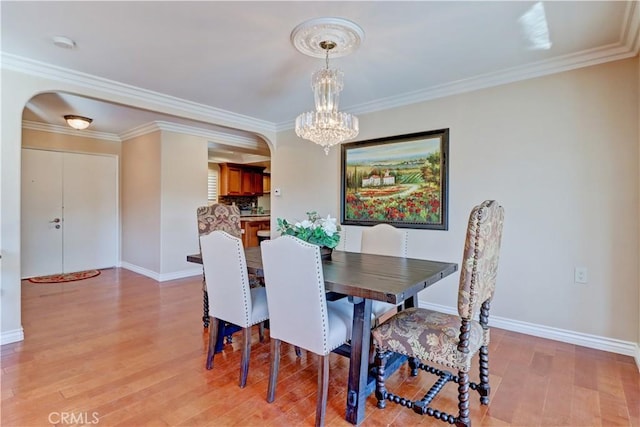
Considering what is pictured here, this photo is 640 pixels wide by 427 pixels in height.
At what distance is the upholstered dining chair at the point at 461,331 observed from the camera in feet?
5.31

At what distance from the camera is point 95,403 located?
196cm

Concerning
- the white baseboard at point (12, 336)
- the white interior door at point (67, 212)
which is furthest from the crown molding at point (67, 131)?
the white baseboard at point (12, 336)

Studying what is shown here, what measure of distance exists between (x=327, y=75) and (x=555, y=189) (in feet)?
7.07

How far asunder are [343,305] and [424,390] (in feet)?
2.38

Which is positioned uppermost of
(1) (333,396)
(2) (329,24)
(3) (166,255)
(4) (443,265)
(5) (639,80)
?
(2) (329,24)

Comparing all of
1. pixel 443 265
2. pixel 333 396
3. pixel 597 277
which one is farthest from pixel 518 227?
pixel 333 396

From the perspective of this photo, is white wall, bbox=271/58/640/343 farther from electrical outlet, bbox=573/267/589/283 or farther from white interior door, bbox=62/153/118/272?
white interior door, bbox=62/153/118/272

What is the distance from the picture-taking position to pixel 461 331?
5.43 feet

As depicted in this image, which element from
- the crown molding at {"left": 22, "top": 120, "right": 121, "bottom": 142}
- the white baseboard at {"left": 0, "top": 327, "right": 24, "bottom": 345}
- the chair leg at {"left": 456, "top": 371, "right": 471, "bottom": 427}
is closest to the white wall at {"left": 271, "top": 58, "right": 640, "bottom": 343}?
the chair leg at {"left": 456, "top": 371, "right": 471, "bottom": 427}

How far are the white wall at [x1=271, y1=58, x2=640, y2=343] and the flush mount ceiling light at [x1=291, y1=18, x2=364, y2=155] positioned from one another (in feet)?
4.47

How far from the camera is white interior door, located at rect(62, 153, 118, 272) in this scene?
214 inches

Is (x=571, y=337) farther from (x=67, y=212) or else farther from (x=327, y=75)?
(x=67, y=212)

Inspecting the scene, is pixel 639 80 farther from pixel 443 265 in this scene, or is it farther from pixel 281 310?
pixel 281 310

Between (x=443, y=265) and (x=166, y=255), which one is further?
(x=166, y=255)
